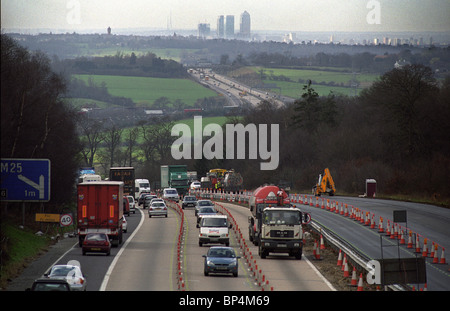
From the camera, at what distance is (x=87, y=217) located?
168ft

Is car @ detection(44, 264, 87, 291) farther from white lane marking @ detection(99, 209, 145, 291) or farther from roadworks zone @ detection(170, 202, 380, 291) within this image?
roadworks zone @ detection(170, 202, 380, 291)

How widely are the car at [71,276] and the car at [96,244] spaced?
13.2 m

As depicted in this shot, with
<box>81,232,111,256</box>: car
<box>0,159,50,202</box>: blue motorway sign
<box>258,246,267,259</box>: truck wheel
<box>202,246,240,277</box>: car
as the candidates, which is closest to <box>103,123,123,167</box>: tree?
<box>81,232,111,256</box>: car

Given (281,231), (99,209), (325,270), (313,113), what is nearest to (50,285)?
(325,270)

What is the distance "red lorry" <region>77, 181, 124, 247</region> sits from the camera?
51406 mm

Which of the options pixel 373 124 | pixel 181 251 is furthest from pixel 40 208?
pixel 373 124

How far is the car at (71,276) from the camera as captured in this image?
104 ft

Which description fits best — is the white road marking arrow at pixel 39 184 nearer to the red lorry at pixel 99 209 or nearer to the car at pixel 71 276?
the red lorry at pixel 99 209

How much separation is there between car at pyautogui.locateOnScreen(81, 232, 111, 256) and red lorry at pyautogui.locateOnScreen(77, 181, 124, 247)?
4071mm

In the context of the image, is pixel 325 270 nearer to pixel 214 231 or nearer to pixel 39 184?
pixel 214 231

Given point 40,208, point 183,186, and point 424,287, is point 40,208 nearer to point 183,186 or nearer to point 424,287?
point 424,287

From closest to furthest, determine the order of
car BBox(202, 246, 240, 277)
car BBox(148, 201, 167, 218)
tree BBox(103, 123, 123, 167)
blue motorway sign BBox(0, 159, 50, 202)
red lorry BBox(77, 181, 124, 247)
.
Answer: car BBox(202, 246, 240, 277) < blue motorway sign BBox(0, 159, 50, 202) < red lorry BBox(77, 181, 124, 247) < car BBox(148, 201, 167, 218) < tree BBox(103, 123, 123, 167)

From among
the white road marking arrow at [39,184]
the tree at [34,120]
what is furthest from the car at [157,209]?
the white road marking arrow at [39,184]

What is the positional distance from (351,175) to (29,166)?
7349 cm
